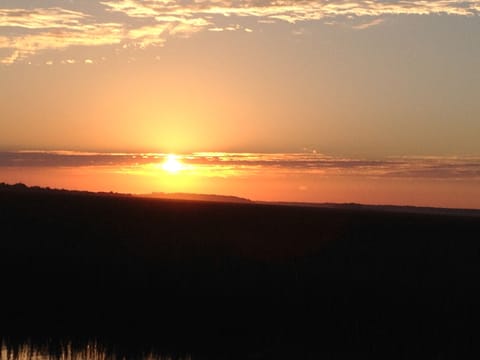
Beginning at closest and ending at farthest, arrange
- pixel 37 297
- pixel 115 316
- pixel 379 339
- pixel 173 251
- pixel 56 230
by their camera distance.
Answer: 1. pixel 379 339
2. pixel 115 316
3. pixel 37 297
4. pixel 173 251
5. pixel 56 230

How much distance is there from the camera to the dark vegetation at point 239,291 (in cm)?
2033

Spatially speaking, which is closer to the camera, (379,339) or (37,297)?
(379,339)

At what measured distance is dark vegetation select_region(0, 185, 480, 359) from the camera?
800 inches

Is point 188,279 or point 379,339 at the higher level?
point 188,279

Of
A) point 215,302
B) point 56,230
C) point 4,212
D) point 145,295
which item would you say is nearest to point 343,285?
point 215,302

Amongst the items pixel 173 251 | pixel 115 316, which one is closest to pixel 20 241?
pixel 173 251

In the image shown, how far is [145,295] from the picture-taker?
24.4m

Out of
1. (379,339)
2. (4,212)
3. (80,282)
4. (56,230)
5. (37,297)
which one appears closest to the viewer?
(379,339)

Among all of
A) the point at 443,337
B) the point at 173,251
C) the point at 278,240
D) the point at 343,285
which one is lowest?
the point at 443,337

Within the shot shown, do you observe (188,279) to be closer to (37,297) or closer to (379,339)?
(37,297)

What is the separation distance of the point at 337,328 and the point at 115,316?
19.9ft

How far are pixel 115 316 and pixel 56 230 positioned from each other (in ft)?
52.2

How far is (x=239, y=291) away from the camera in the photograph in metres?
24.8

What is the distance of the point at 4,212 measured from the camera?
44031 mm
